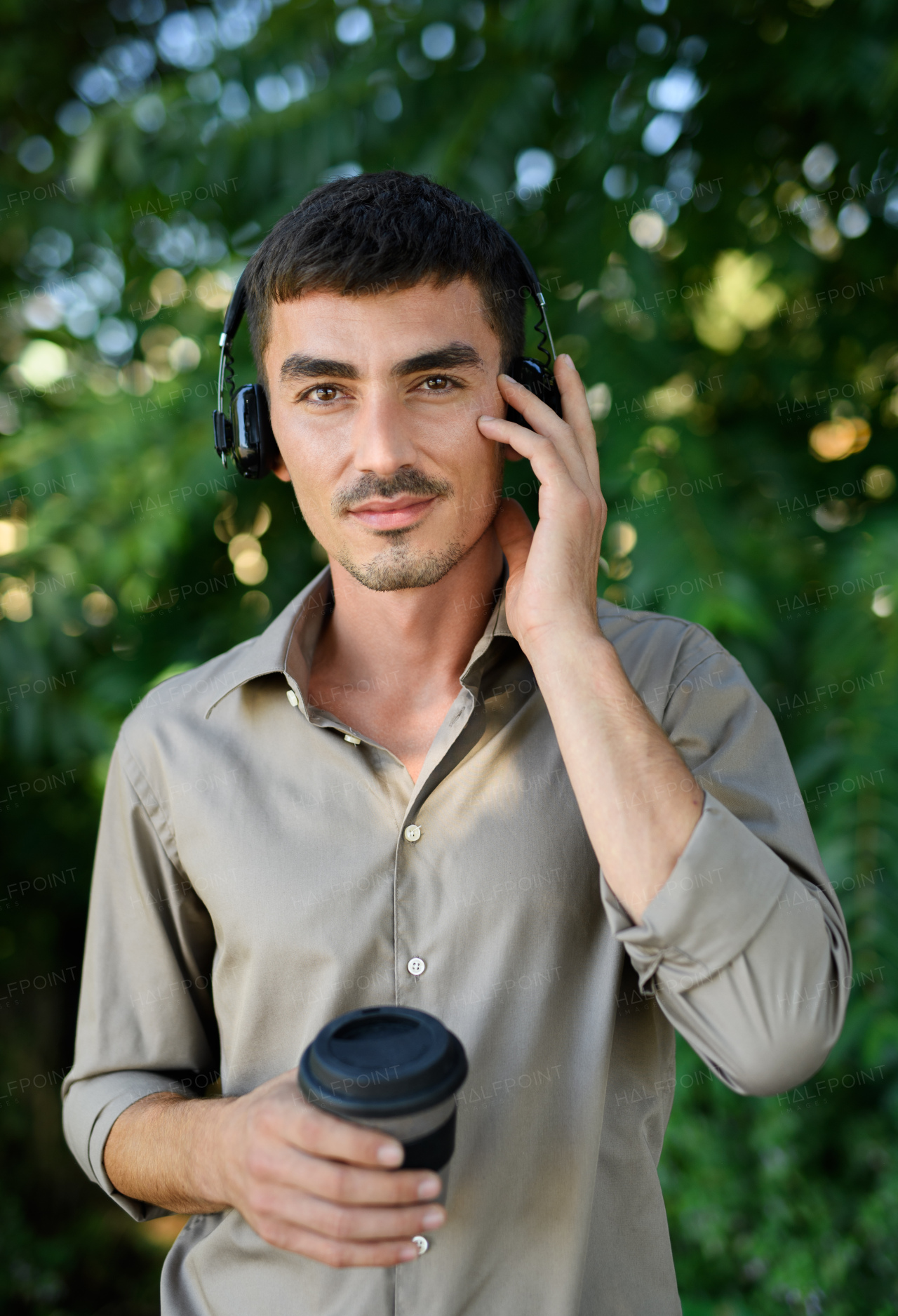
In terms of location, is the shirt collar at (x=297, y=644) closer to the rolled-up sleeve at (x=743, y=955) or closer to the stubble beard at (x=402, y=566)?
the stubble beard at (x=402, y=566)

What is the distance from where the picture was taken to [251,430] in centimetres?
161

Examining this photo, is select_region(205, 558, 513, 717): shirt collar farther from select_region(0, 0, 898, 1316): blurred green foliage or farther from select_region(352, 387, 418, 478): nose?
select_region(0, 0, 898, 1316): blurred green foliage

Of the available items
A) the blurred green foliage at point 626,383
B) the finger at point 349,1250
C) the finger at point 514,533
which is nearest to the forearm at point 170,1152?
the finger at point 349,1250

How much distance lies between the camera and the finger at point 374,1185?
3.06 feet

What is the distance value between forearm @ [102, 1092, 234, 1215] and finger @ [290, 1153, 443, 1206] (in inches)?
9.8

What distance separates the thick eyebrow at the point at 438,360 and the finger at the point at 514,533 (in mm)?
238

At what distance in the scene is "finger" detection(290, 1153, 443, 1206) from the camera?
93 cm

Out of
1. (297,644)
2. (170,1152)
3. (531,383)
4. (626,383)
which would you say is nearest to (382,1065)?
(170,1152)

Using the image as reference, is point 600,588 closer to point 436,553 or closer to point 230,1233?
point 436,553

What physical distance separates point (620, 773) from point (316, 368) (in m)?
0.74

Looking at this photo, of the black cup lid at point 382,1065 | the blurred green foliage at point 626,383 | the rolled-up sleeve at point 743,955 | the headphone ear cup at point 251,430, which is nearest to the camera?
the black cup lid at point 382,1065

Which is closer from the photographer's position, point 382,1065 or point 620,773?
point 382,1065

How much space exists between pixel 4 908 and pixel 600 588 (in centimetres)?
274

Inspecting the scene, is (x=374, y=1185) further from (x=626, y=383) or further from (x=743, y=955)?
(x=626, y=383)
